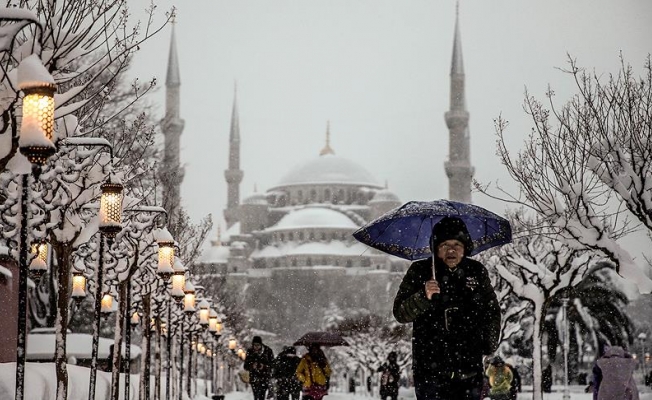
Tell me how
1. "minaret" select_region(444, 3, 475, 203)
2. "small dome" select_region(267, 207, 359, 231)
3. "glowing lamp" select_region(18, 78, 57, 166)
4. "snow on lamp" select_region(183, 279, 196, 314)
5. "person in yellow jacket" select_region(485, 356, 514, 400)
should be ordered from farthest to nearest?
"small dome" select_region(267, 207, 359, 231) → "minaret" select_region(444, 3, 475, 203) → "snow on lamp" select_region(183, 279, 196, 314) → "person in yellow jacket" select_region(485, 356, 514, 400) → "glowing lamp" select_region(18, 78, 57, 166)

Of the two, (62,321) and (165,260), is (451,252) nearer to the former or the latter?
(62,321)

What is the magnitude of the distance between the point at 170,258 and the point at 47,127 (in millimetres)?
8519

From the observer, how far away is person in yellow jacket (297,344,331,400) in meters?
14.6

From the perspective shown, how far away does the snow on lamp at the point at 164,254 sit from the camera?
15117mm

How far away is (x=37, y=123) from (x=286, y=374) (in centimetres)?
1142

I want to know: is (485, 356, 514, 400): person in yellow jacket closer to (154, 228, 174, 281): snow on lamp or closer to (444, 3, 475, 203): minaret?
(154, 228, 174, 281): snow on lamp

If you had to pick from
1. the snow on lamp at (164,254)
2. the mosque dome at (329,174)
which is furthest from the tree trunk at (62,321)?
the mosque dome at (329,174)

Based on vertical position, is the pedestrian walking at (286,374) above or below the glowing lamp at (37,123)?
below

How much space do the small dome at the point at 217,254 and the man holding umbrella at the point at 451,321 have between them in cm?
12145

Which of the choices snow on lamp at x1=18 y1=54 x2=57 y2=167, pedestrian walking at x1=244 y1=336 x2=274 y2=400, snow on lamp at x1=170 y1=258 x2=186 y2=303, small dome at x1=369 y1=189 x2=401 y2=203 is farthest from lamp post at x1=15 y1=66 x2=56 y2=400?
small dome at x1=369 y1=189 x2=401 y2=203

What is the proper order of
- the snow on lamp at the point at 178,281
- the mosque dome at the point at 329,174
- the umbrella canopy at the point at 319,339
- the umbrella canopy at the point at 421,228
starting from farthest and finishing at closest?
the mosque dome at the point at 329,174 < the umbrella canopy at the point at 319,339 < the snow on lamp at the point at 178,281 < the umbrella canopy at the point at 421,228

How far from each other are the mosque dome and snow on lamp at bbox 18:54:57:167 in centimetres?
13098

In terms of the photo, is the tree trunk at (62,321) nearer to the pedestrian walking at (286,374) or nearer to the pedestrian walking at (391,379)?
the pedestrian walking at (286,374)

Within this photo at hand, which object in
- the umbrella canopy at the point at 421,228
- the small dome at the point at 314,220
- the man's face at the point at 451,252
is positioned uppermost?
the small dome at the point at 314,220
